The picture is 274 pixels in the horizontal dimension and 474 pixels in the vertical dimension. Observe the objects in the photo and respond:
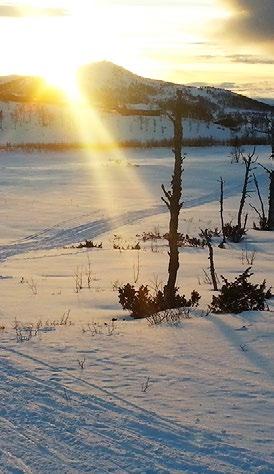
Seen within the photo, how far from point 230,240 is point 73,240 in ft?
20.3

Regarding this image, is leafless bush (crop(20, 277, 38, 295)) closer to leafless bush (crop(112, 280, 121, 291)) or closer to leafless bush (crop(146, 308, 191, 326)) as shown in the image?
leafless bush (crop(112, 280, 121, 291))

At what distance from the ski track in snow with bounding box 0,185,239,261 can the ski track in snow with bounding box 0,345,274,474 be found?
14109mm

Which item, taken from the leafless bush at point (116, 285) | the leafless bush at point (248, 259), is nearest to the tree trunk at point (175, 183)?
the leafless bush at point (116, 285)

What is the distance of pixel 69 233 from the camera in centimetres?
2469

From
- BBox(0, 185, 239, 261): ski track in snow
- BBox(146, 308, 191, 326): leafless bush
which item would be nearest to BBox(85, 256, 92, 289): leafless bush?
BBox(146, 308, 191, 326): leafless bush

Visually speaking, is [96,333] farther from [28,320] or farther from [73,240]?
[73,240]

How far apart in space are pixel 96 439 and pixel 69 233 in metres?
20.6

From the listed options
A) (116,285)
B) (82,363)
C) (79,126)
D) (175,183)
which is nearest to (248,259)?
(116,285)

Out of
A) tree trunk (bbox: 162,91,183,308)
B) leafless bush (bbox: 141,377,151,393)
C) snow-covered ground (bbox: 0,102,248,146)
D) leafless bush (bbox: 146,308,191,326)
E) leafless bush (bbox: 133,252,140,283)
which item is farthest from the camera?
snow-covered ground (bbox: 0,102,248,146)

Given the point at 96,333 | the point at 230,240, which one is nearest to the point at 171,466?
the point at 96,333

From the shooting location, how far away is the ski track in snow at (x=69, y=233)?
2094 centimetres

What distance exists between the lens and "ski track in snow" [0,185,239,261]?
20938 millimetres

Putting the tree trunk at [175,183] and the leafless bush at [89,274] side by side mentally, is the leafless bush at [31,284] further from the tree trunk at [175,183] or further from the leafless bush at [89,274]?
the tree trunk at [175,183]

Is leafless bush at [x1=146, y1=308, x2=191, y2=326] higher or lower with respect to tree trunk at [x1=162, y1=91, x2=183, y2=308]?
lower
